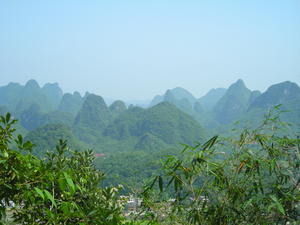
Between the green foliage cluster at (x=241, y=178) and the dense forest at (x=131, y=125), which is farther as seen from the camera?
the dense forest at (x=131, y=125)

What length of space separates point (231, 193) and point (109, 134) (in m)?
37.0

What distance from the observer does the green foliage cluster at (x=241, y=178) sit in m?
→ 0.91

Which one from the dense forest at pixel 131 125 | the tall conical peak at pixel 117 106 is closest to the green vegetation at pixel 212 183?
the dense forest at pixel 131 125

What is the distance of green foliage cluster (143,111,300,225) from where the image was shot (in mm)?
909

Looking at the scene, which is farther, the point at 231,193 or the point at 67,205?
the point at 231,193

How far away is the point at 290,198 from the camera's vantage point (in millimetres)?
883

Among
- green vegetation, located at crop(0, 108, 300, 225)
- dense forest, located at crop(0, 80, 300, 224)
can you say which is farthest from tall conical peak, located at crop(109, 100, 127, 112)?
green vegetation, located at crop(0, 108, 300, 225)

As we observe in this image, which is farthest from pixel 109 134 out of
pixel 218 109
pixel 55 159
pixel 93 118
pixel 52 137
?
pixel 55 159

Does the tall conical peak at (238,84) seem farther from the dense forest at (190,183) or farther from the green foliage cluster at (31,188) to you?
the green foliage cluster at (31,188)

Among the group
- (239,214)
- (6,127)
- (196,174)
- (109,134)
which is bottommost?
(109,134)

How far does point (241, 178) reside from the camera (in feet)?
3.16

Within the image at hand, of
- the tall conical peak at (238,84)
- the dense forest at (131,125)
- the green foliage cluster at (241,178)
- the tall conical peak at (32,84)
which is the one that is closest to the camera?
the green foliage cluster at (241,178)

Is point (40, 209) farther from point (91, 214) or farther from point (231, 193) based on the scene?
point (231, 193)

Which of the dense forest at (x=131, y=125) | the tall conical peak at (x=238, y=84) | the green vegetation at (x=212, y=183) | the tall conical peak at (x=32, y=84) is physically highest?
the tall conical peak at (x=32, y=84)
